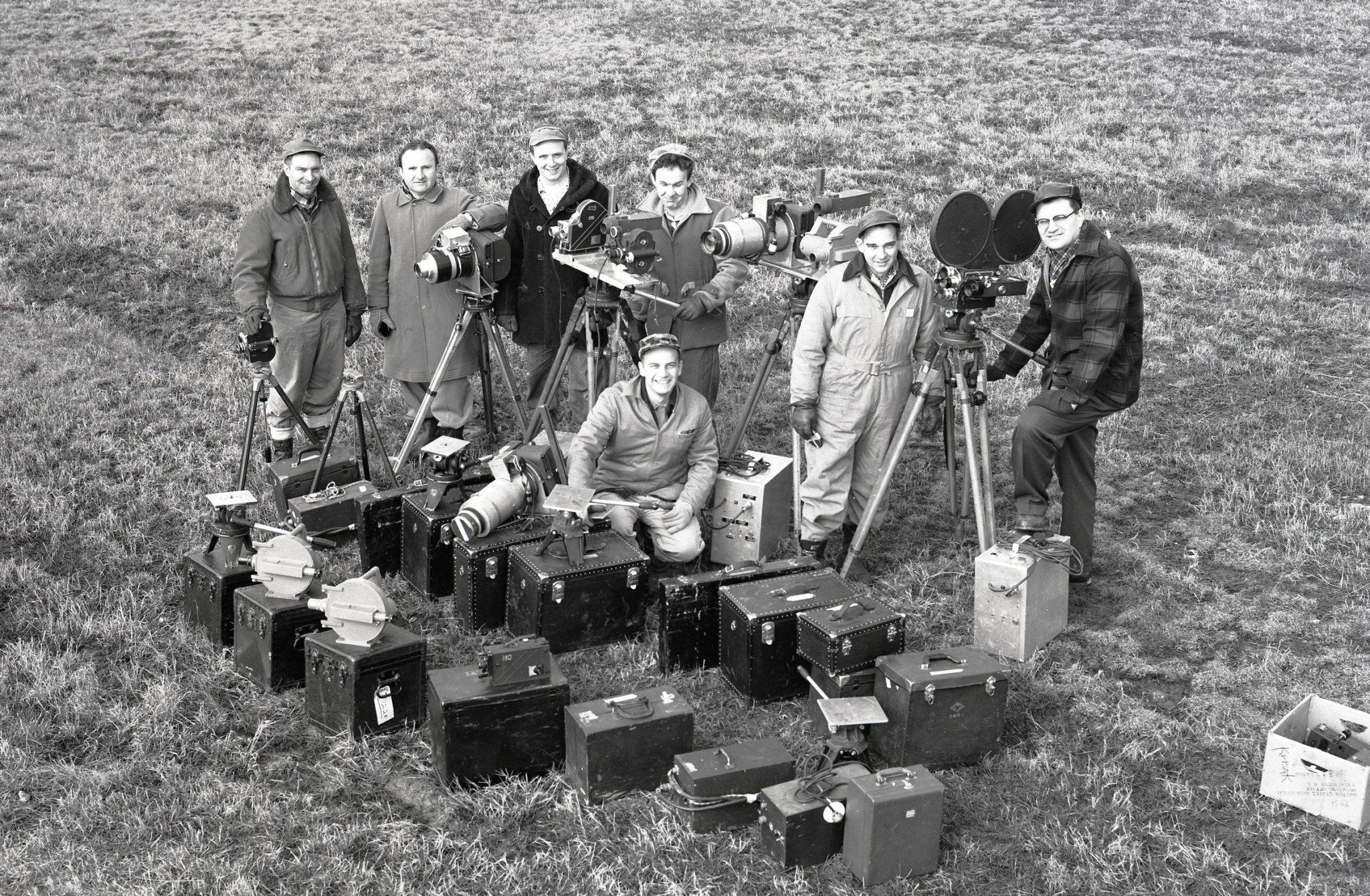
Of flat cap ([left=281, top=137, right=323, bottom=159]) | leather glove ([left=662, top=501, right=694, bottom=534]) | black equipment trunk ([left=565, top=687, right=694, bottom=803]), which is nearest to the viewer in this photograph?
black equipment trunk ([left=565, top=687, right=694, bottom=803])

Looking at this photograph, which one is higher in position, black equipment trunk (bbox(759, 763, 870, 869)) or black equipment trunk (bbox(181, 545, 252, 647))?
black equipment trunk (bbox(181, 545, 252, 647))

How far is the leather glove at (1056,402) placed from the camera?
21.1 ft

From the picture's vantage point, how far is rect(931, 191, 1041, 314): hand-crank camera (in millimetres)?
6477

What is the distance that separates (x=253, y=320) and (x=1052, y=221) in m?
4.40

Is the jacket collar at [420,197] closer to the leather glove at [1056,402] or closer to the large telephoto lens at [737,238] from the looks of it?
the large telephoto lens at [737,238]

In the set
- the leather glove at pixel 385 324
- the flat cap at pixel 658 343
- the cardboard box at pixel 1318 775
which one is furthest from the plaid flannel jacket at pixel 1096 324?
the leather glove at pixel 385 324

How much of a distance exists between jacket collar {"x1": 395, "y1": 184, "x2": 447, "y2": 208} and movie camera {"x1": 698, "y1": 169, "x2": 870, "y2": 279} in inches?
72.7

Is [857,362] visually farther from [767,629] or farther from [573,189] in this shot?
[573,189]

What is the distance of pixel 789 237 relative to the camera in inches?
288

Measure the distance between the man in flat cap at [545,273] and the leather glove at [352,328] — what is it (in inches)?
37.2

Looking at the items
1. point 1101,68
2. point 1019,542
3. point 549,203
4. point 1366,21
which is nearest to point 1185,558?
point 1019,542

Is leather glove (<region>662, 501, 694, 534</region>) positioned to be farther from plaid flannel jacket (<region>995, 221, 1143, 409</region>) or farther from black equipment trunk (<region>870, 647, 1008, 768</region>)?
plaid flannel jacket (<region>995, 221, 1143, 409</region>)

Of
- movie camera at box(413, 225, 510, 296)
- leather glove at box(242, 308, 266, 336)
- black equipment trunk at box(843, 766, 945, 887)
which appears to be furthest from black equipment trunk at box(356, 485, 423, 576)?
black equipment trunk at box(843, 766, 945, 887)

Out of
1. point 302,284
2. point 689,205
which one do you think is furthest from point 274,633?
point 689,205
